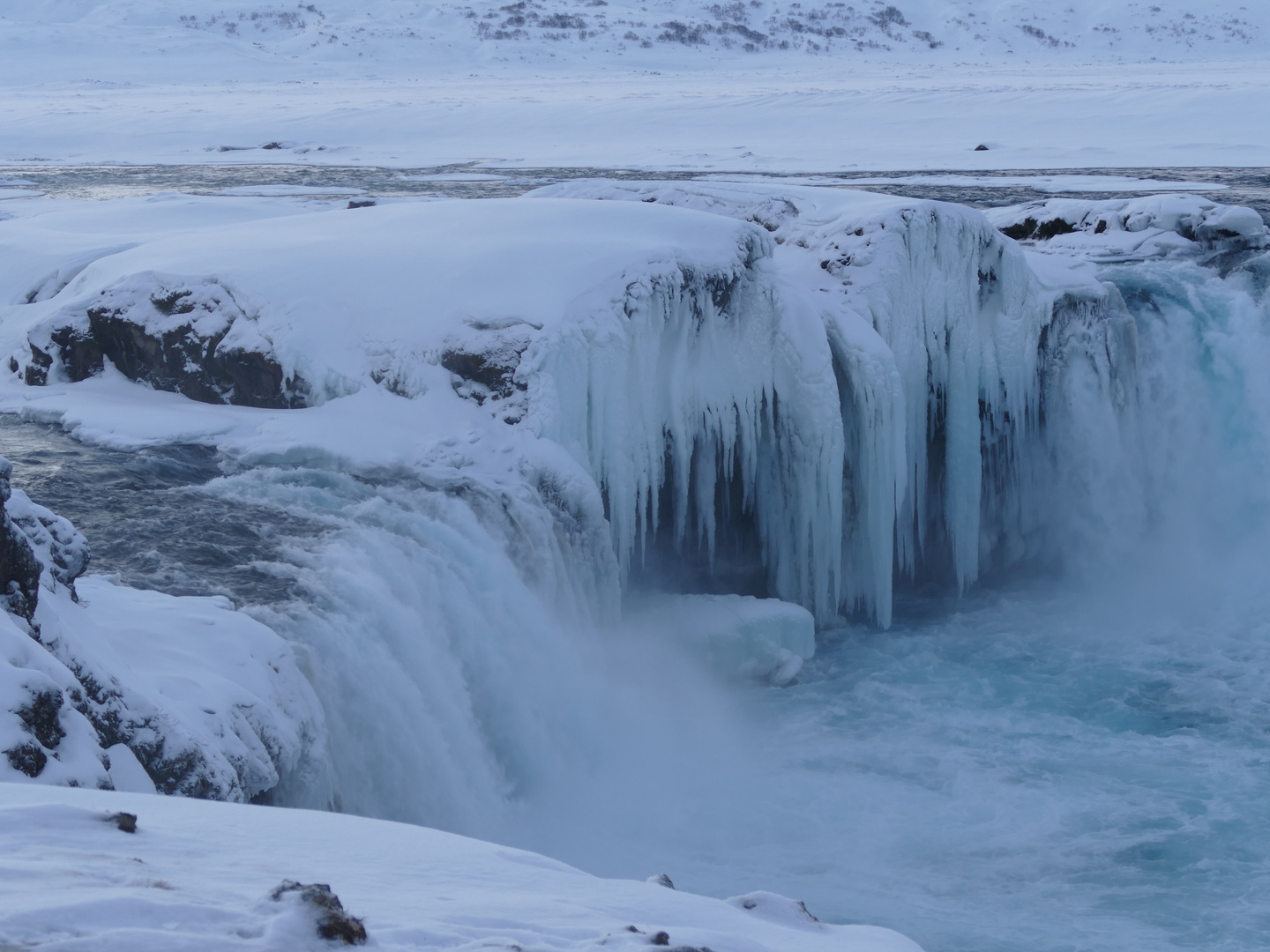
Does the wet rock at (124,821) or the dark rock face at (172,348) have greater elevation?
the dark rock face at (172,348)

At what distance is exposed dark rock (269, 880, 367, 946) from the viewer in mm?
2529

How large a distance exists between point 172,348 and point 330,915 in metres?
6.43

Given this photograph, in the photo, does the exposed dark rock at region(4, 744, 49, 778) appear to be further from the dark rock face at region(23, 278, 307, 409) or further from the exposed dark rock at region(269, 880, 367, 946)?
the dark rock face at region(23, 278, 307, 409)

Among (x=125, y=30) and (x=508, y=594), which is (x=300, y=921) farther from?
(x=125, y=30)

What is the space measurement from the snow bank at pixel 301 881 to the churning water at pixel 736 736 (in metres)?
1.82

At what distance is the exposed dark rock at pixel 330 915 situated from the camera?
99.6 inches

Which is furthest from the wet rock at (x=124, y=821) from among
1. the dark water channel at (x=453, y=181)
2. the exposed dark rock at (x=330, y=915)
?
the dark water channel at (x=453, y=181)

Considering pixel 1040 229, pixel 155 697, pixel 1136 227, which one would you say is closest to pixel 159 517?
pixel 155 697

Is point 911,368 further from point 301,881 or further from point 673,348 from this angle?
point 301,881

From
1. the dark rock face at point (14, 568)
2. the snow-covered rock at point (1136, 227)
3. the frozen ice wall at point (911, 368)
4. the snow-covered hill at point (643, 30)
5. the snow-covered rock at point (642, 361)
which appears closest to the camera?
the dark rock face at point (14, 568)

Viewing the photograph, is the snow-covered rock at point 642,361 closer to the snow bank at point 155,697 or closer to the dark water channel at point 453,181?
the snow bank at point 155,697

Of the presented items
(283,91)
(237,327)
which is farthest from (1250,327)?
(283,91)

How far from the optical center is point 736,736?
7.89 m

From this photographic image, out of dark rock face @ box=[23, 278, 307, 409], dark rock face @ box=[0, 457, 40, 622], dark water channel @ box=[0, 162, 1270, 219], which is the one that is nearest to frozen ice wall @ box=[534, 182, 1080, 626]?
dark rock face @ box=[23, 278, 307, 409]
